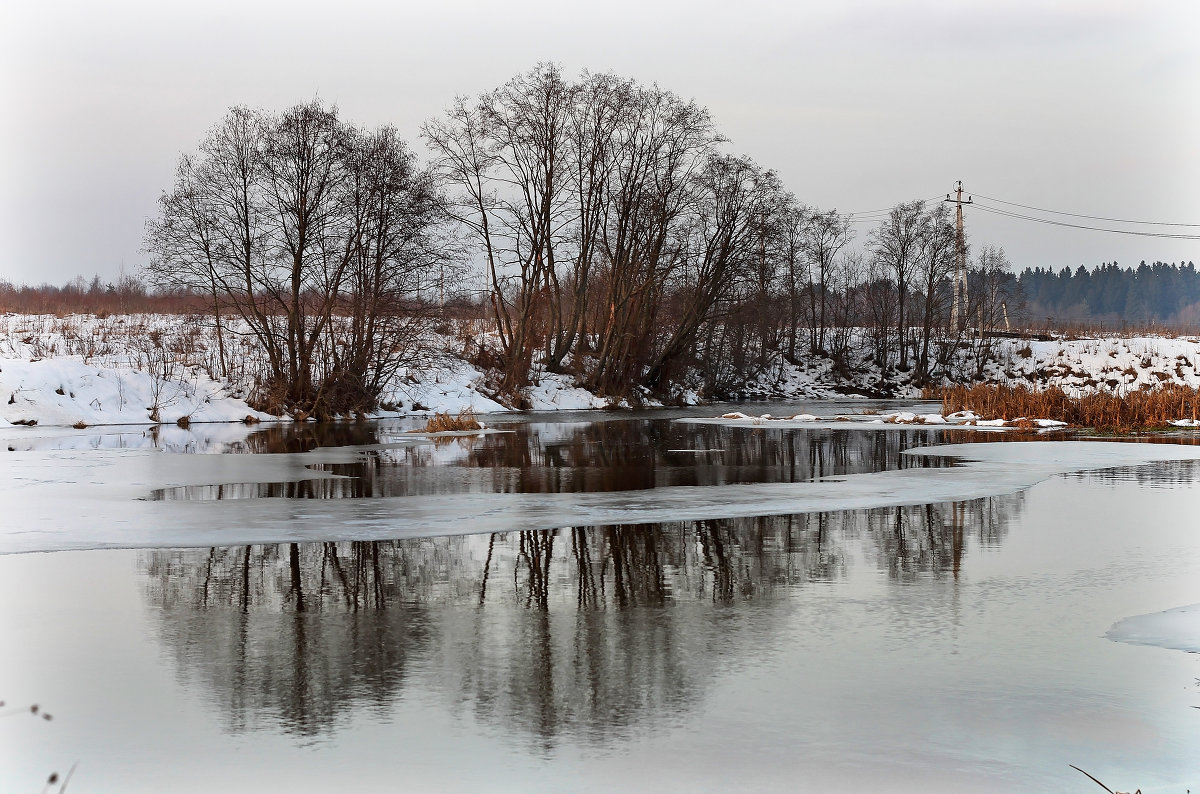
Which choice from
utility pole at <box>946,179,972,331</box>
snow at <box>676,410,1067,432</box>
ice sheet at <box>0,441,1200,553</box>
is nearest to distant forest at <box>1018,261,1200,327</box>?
utility pole at <box>946,179,972,331</box>

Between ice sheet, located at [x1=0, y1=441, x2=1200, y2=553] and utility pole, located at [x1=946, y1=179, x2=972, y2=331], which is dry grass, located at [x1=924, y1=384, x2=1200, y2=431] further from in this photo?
utility pole, located at [x1=946, y1=179, x2=972, y2=331]

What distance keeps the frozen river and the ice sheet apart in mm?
94

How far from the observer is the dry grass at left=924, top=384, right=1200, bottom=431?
28.0 meters

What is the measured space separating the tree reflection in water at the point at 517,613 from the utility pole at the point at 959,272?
56.0 metres

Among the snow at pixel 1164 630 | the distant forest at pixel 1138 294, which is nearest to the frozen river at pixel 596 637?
the snow at pixel 1164 630

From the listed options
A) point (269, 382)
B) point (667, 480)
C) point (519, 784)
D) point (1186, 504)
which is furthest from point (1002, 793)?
point (269, 382)

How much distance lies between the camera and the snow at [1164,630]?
6.75 m

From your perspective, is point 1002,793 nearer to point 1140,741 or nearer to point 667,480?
point 1140,741

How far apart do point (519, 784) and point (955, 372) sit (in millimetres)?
65472

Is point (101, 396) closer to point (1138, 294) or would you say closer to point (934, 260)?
point (934, 260)

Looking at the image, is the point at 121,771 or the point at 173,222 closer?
the point at 121,771

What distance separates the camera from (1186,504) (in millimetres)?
12984

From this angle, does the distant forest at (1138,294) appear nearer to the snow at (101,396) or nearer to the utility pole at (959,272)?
the utility pole at (959,272)

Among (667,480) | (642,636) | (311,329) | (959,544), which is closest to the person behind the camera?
(642,636)
